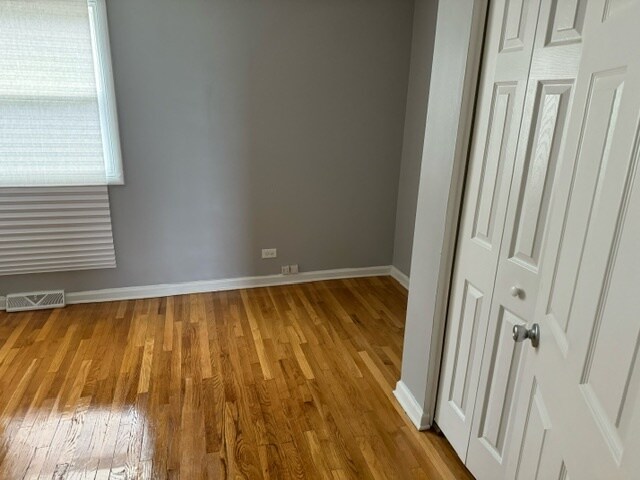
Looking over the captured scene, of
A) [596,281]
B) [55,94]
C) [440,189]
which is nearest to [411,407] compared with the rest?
[440,189]

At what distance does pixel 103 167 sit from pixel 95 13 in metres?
1.02

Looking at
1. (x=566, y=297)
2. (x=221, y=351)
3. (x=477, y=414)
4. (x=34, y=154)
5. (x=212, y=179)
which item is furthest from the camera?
(x=212, y=179)

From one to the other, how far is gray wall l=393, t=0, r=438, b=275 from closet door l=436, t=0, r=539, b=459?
5.97 ft

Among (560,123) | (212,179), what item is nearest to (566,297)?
(560,123)

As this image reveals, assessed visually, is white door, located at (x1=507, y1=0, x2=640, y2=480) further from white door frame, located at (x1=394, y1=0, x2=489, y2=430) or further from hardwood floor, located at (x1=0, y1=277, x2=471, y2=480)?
hardwood floor, located at (x1=0, y1=277, x2=471, y2=480)

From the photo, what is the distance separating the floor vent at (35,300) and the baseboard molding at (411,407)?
2.60 metres

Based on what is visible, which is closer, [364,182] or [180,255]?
[180,255]

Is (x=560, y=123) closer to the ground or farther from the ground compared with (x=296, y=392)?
farther from the ground

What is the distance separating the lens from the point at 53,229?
3.13 m

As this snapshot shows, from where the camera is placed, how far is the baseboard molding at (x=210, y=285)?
3391 mm

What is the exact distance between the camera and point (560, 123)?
127cm

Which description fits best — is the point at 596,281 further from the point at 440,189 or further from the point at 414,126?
the point at 414,126

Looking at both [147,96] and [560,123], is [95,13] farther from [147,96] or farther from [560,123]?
[560,123]

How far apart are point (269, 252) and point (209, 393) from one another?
1566 millimetres
